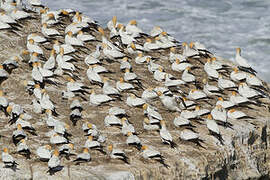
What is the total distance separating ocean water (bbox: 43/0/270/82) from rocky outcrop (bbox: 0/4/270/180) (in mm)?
13485

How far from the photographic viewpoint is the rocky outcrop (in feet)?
27.9

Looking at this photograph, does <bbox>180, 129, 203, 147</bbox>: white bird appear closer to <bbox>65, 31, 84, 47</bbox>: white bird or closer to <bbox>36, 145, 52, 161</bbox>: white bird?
<bbox>36, 145, 52, 161</bbox>: white bird

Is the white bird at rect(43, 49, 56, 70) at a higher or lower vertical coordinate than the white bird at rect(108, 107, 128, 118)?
higher

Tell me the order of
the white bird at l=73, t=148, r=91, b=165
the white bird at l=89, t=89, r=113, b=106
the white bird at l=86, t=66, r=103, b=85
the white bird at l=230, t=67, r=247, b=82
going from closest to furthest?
the white bird at l=73, t=148, r=91, b=165 → the white bird at l=89, t=89, r=113, b=106 → the white bird at l=86, t=66, r=103, b=85 → the white bird at l=230, t=67, r=247, b=82

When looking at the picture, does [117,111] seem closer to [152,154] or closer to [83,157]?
[152,154]

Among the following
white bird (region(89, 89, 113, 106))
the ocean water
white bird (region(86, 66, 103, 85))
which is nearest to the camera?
white bird (region(89, 89, 113, 106))

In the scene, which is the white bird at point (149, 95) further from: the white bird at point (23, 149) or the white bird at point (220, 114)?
the white bird at point (23, 149)

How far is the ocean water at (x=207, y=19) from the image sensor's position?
87.9 ft

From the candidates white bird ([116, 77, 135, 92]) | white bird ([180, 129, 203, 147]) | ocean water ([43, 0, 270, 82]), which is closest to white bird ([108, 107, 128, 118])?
white bird ([116, 77, 135, 92])

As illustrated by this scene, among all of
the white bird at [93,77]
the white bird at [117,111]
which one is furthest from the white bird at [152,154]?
the white bird at [93,77]

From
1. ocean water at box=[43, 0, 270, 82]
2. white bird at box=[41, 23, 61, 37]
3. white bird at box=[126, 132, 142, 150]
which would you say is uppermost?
white bird at box=[41, 23, 61, 37]

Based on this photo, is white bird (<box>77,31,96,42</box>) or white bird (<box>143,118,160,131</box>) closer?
white bird (<box>143,118,160,131</box>)

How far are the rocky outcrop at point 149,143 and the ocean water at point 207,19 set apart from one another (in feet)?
44.2

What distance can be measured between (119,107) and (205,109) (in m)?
1.76
